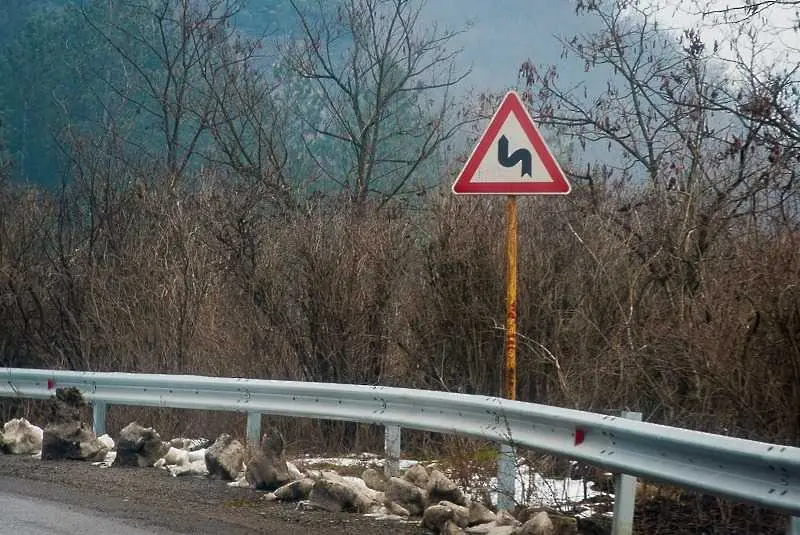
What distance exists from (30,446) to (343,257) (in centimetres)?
348

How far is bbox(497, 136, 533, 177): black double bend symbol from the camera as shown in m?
8.47

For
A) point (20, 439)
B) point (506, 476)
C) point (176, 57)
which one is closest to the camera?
point (506, 476)

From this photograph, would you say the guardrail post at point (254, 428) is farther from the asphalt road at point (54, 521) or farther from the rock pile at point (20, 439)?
the rock pile at point (20, 439)

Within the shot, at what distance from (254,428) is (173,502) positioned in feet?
5.59

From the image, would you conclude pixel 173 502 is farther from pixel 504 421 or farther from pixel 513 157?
pixel 513 157

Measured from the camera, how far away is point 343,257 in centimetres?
1274

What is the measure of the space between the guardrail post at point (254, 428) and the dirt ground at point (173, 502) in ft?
2.25

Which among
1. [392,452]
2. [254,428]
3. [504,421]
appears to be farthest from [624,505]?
[254,428]

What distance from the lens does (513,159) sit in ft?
27.9

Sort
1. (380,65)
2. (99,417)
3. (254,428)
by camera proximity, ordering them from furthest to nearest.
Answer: (380,65), (99,417), (254,428)

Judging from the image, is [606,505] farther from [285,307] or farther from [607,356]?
[285,307]

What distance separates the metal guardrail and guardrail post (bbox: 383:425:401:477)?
0.25 ft

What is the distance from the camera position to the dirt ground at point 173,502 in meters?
7.71

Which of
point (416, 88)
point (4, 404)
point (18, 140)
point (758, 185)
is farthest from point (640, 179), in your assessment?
point (18, 140)
